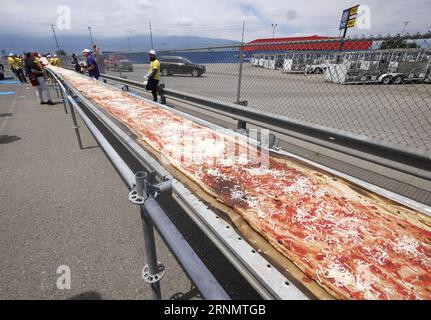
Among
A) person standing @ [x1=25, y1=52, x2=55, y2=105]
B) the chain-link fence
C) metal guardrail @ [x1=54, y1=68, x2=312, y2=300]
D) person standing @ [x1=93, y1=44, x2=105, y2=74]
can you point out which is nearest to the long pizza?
metal guardrail @ [x1=54, y1=68, x2=312, y2=300]

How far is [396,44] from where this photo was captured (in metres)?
2.99

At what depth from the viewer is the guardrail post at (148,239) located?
3.77 ft

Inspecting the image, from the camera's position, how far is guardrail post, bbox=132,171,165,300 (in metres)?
1.15

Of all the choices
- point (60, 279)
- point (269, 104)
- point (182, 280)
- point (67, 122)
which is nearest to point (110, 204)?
point (60, 279)

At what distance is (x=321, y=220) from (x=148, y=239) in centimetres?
118

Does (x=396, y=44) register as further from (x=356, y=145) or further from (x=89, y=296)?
(x=89, y=296)

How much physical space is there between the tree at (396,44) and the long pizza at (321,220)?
2009mm

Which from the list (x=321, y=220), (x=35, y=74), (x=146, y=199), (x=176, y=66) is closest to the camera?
(x=146, y=199)

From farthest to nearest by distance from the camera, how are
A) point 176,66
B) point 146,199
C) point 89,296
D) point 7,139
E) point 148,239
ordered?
point 176,66 < point 7,139 < point 89,296 < point 148,239 < point 146,199

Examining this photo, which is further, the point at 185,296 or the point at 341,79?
the point at 341,79

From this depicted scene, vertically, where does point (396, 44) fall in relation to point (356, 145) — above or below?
above

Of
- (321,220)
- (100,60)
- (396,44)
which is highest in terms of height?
(396,44)

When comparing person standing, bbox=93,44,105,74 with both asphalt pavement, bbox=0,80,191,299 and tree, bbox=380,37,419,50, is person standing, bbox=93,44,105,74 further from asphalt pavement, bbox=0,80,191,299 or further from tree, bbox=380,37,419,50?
tree, bbox=380,37,419,50

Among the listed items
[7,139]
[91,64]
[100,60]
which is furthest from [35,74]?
[100,60]
